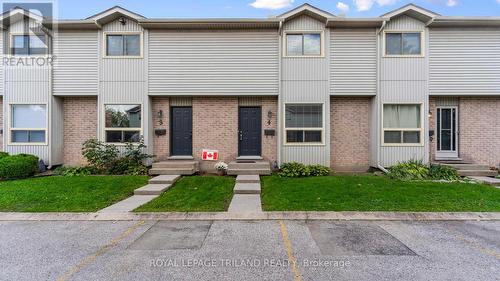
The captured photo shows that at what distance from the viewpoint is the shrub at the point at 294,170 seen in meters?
9.32

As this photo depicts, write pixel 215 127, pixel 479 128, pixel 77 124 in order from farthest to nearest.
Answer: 1. pixel 77 124
2. pixel 215 127
3. pixel 479 128

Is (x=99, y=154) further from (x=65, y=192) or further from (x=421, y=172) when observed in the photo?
(x=421, y=172)

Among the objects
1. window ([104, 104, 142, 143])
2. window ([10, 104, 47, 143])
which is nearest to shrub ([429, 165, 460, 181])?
window ([104, 104, 142, 143])

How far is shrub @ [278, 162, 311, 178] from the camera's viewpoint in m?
9.32

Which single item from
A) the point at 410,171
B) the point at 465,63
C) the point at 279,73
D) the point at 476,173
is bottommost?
the point at 476,173

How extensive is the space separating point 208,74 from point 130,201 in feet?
19.3

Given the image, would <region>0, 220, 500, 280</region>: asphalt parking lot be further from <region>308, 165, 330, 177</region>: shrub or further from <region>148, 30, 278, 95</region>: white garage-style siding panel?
<region>148, 30, 278, 95</region>: white garage-style siding panel

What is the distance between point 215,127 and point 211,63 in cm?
269

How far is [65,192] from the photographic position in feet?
23.4

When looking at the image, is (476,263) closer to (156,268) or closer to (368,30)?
(156,268)

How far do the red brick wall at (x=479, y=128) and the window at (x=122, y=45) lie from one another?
14069mm

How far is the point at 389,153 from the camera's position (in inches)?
394

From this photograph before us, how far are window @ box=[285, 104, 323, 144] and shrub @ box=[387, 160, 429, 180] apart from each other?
116 inches

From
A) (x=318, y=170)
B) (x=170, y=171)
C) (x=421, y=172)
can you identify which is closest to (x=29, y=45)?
(x=170, y=171)
